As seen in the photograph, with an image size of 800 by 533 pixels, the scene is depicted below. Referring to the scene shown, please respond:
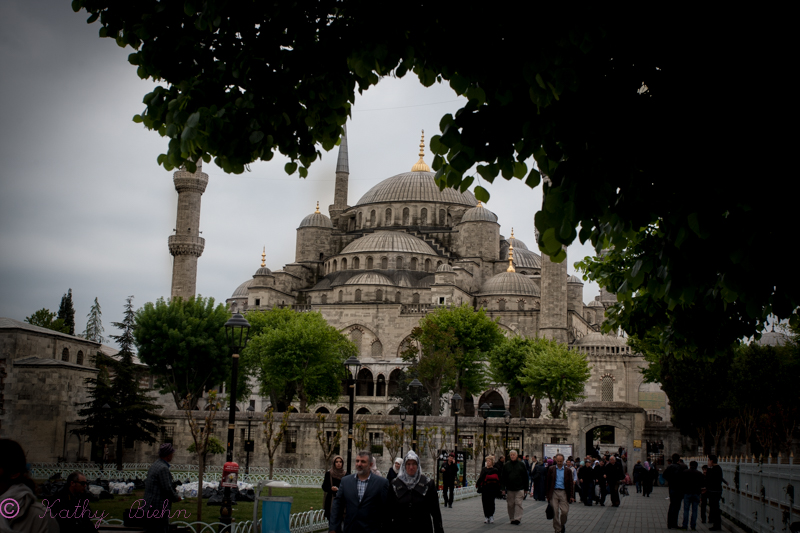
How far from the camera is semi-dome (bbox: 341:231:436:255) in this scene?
197 feet

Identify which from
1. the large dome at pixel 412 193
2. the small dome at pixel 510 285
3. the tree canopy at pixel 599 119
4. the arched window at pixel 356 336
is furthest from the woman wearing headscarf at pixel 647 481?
the large dome at pixel 412 193

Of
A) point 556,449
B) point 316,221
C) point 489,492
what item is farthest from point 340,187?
point 489,492

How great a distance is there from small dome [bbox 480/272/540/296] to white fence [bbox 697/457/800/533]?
37.9 meters

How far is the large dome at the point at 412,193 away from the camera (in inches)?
2662

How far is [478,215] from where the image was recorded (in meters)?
62.4

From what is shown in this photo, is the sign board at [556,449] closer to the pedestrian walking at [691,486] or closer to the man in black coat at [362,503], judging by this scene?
the pedestrian walking at [691,486]

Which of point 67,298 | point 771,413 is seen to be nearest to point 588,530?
point 771,413

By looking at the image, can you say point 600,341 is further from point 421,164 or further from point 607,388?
point 421,164

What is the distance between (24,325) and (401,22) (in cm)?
2763

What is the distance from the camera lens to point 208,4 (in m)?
5.64

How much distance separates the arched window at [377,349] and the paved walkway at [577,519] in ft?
110

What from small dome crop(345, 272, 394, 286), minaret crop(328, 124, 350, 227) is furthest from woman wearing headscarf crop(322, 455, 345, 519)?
minaret crop(328, 124, 350, 227)

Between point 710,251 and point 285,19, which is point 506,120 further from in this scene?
point 285,19

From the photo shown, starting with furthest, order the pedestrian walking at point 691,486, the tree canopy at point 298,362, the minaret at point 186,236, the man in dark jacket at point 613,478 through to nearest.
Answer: the minaret at point 186,236, the tree canopy at point 298,362, the man in dark jacket at point 613,478, the pedestrian walking at point 691,486
